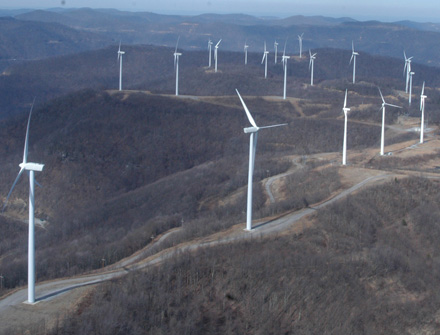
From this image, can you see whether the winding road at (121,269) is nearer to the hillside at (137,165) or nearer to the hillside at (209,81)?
the hillside at (137,165)

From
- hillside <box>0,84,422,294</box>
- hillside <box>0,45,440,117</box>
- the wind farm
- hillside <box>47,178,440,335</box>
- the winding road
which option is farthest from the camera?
hillside <box>0,45,440,117</box>

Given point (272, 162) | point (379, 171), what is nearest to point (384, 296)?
point (379, 171)

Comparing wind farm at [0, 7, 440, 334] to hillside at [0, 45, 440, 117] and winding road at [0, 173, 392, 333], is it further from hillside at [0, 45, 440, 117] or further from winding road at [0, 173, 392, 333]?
hillside at [0, 45, 440, 117]

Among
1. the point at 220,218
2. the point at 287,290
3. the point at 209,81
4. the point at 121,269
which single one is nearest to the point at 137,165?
the point at 220,218

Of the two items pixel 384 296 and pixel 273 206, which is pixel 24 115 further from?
pixel 384 296

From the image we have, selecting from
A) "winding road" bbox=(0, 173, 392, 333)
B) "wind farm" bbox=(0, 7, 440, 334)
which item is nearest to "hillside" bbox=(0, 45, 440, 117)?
"wind farm" bbox=(0, 7, 440, 334)

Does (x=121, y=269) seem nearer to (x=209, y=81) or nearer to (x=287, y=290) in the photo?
(x=287, y=290)

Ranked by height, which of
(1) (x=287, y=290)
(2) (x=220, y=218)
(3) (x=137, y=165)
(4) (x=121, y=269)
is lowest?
(3) (x=137, y=165)

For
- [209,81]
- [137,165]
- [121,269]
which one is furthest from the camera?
[209,81]

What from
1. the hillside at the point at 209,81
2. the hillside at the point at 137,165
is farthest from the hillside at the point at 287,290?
the hillside at the point at 209,81
